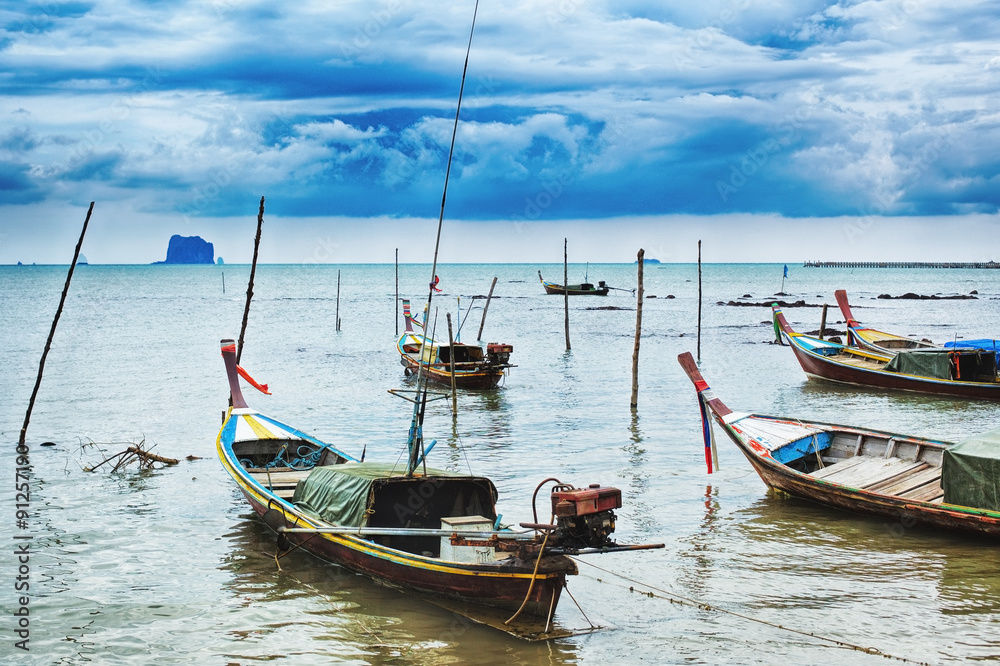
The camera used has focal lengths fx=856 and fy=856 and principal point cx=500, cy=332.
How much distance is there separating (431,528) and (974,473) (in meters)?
7.78

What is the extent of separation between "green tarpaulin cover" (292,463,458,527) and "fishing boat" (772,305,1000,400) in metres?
20.4

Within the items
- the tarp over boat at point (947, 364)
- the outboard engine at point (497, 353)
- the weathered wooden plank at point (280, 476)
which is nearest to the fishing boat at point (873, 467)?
the weathered wooden plank at point (280, 476)

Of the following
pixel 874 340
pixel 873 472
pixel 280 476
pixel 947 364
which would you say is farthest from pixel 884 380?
pixel 280 476

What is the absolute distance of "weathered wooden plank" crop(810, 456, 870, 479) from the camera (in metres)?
14.8

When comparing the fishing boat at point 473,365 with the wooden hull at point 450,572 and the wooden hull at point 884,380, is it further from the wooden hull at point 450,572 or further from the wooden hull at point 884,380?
the wooden hull at point 450,572

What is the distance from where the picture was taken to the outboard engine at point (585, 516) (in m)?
9.13

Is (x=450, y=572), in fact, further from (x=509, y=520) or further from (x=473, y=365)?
(x=473, y=365)

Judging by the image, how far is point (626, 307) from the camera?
8775cm

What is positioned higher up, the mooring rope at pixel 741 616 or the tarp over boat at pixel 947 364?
the tarp over boat at pixel 947 364

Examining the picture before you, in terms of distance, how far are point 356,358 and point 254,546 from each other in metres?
29.0

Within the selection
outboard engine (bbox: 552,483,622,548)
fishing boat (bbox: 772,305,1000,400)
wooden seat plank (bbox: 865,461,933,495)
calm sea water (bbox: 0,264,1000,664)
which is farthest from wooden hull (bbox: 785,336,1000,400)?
outboard engine (bbox: 552,483,622,548)

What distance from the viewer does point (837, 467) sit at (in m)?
15.2

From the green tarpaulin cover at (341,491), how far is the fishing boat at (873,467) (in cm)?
602

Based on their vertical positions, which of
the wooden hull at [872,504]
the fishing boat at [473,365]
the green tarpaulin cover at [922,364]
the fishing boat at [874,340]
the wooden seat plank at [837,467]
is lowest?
the wooden hull at [872,504]
